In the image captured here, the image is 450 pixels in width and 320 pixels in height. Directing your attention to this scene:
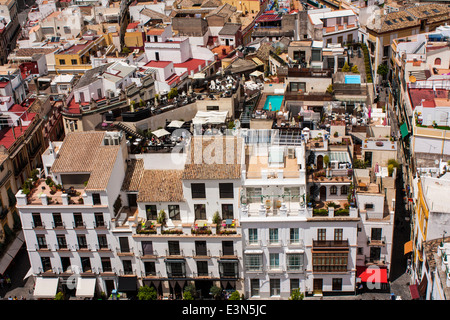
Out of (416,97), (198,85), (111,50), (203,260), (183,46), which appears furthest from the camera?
(111,50)

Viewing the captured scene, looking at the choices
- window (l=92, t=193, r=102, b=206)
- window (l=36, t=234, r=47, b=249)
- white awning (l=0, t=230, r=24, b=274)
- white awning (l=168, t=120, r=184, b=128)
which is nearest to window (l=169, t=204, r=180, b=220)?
window (l=92, t=193, r=102, b=206)

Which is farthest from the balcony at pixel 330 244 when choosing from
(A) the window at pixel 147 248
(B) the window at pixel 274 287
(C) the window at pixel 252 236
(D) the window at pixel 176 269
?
(A) the window at pixel 147 248

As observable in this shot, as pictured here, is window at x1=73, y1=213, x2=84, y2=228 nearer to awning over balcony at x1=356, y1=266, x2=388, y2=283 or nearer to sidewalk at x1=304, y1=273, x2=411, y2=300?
sidewalk at x1=304, y1=273, x2=411, y2=300

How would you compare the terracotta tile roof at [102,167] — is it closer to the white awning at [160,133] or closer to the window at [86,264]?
the window at [86,264]

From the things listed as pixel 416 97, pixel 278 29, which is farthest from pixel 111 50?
pixel 416 97

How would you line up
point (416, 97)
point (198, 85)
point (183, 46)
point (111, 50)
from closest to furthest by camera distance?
1. point (416, 97)
2. point (198, 85)
3. point (183, 46)
4. point (111, 50)
